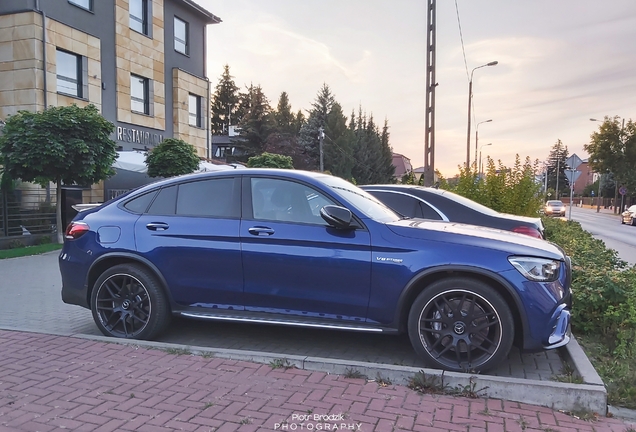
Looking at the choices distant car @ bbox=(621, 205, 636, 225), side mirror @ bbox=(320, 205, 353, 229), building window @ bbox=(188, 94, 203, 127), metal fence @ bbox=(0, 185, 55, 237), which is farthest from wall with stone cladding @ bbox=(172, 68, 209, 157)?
distant car @ bbox=(621, 205, 636, 225)

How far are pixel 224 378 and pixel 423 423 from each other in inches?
62.1

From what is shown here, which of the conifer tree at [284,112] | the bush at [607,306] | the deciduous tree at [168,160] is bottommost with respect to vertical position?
the bush at [607,306]

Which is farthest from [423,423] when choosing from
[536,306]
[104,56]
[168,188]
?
[104,56]

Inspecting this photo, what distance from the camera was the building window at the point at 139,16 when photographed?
21.8 metres

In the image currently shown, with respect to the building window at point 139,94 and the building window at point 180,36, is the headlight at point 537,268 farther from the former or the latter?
the building window at point 180,36

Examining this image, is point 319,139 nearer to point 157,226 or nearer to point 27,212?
point 27,212

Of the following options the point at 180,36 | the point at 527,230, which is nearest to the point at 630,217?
the point at 180,36

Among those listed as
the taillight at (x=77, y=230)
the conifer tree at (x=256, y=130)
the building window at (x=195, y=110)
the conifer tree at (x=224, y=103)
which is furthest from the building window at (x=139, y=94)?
the conifer tree at (x=224, y=103)

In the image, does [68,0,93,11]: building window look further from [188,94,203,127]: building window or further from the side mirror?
the side mirror

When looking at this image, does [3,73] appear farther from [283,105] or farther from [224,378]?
[283,105]

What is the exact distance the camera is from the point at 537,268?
3885mm

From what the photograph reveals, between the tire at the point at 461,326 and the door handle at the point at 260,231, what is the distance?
1403 millimetres

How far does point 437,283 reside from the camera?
3996 millimetres

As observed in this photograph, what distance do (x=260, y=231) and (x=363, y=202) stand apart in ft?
3.34
